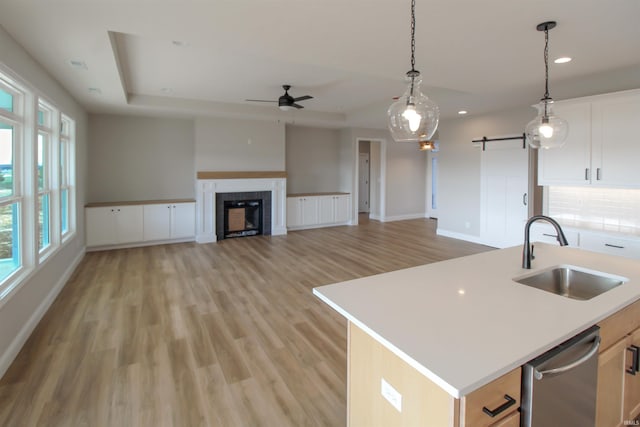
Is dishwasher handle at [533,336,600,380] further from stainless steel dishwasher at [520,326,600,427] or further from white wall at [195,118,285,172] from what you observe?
white wall at [195,118,285,172]

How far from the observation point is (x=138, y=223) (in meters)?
6.55

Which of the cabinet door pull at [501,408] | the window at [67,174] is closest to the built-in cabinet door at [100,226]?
the window at [67,174]

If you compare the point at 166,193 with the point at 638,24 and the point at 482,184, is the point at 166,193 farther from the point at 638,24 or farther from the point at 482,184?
the point at 638,24

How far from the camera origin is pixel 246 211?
25.3 ft

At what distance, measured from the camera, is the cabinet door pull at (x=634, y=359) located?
175 centimetres

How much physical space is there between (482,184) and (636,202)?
108 inches

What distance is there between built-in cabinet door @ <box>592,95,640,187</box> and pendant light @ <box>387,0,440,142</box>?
3218 mm

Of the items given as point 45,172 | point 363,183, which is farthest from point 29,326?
point 363,183

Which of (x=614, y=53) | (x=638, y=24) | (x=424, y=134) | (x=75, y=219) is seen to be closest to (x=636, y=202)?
(x=614, y=53)

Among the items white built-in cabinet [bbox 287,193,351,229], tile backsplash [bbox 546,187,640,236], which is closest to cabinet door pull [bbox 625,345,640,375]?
tile backsplash [bbox 546,187,640,236]

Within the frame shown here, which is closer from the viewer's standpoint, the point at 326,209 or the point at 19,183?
the point at 19,183

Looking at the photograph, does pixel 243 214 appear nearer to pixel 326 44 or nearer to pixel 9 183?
pixel 9 183

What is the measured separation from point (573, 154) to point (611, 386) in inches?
141

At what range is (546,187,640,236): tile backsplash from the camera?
4.08 meters
